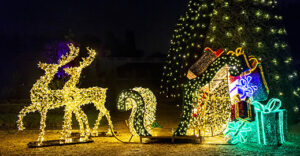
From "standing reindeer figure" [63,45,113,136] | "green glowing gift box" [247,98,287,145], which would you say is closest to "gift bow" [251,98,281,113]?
"green glowing gift box" [247,98,287,145]

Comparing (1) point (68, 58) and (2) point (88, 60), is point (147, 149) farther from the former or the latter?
(1) point (68, 58)

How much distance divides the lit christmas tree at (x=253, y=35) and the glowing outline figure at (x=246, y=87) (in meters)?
1.78

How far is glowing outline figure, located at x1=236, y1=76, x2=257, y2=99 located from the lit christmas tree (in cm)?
178

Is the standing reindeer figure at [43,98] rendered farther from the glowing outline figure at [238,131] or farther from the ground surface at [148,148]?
the glowing outline figure at [238,131]

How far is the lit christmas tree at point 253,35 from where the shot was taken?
8945 mm

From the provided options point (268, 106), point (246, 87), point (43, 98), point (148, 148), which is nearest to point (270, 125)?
point (268, 106)

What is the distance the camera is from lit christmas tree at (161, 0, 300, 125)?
8.95 m

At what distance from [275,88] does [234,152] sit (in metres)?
3.49

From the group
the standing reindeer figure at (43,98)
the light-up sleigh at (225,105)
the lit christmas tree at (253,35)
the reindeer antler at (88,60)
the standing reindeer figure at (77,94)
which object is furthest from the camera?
the lit christmas tree at (253,35)

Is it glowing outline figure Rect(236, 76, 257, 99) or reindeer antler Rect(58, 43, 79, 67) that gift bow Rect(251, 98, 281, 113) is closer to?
glowing outline figure Rect(236, 76, 257, 99)

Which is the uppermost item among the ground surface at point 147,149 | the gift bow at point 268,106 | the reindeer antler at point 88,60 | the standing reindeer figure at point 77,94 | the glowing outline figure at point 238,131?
the reindeer antler at point 88,60

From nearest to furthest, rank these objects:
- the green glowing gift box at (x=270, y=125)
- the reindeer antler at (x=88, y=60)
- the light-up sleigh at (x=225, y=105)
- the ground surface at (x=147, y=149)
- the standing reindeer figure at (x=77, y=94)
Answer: the ground surface at (x=147, y=149) < the green glowing gift box at (x=270, y=125) < the light-up sleigh at (x=225, y=105) < the standing reindeer figure at (x=77, y=94) < the reindeer antler at (x=88, y=60)

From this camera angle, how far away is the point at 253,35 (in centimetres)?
909

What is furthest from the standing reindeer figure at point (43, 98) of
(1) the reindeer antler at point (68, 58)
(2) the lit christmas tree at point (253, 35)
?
(2) the lit christmas tree at point (253, 35)
